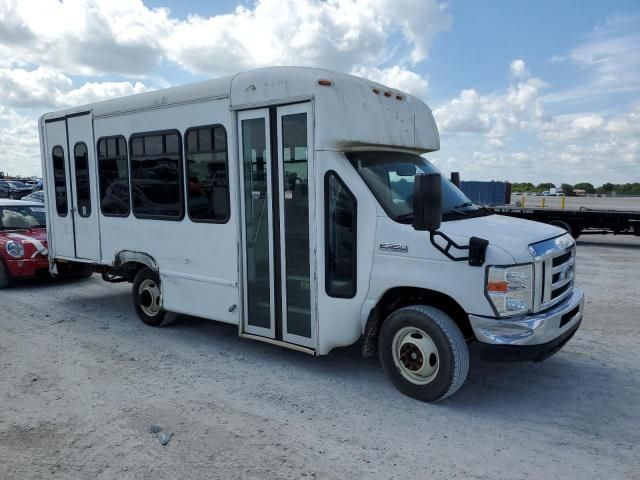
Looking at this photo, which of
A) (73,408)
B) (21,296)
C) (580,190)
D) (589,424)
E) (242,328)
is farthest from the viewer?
(580,190)

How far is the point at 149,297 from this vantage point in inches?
268

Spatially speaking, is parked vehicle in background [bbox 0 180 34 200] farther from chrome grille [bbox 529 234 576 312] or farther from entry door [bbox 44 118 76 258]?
chrome grille [bbox 529 234 576 312]

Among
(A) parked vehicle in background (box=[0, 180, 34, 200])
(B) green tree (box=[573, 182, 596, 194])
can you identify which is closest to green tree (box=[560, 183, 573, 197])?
(B) green tree (box=[573, 182, 596, 194])

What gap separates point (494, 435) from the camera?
3875 mm

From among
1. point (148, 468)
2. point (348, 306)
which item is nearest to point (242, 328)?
point (348, 306)

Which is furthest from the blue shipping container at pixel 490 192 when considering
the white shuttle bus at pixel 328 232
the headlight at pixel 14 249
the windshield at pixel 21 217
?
the white shuttle bus at pixel 328 232

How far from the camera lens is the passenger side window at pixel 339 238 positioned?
15.2 feet

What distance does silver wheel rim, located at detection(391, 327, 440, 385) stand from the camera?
4.30 meters

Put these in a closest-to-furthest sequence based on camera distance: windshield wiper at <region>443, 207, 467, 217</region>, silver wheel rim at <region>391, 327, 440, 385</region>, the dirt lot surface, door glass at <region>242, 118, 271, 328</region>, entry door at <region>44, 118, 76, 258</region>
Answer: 1. the dirt lot surface
2. silver wheel rim at <region>391, 327, 440, 385</region>
3. windshield wiper at <region>443, 207, 467, 217</region>
4. door glass at <region>242, 118, 271, 328</region>
5. entry door at <region>44, 118, 76, 258</region>

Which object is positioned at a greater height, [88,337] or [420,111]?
[420,111]

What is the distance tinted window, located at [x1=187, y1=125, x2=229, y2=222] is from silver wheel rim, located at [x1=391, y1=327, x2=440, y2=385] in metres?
2.28

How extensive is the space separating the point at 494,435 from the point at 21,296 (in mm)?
8013

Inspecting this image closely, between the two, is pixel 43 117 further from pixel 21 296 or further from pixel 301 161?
pixel 301 161

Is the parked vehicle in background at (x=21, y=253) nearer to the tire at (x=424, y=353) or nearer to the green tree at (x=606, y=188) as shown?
the tire at (x=424, y=353)
